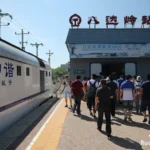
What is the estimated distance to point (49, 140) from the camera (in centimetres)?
800

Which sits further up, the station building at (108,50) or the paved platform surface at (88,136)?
the station building at (108,50)

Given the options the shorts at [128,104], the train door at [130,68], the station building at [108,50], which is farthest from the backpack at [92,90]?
the train door at [130,68]

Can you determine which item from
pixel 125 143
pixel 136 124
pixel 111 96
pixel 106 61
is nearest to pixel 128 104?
pixel 136 124

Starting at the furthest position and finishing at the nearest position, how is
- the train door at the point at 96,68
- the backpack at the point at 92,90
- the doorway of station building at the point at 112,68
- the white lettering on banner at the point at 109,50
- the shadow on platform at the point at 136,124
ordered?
the doorway of station building at the point at 112,68 < the train door at the point at 96,68 < the white lettering on banner at the point at 109,50 < the backpack at the point at 92,90 < the shadow on platform at the point at 136,124

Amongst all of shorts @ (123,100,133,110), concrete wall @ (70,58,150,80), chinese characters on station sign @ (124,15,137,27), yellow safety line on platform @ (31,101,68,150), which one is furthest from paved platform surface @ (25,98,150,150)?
chinese characters on station sign @ (124,15,137,27)

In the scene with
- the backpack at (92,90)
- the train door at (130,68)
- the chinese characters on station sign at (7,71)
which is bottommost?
the backpack at (92,90)

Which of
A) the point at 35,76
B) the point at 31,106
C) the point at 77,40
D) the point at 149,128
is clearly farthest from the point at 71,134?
the point at 77,40

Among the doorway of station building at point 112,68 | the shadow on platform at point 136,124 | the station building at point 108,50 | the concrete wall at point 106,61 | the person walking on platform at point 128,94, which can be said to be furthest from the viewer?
the doorway of station building at point 112,68

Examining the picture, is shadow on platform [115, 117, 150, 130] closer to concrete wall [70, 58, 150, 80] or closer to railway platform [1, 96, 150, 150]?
railway platform [1, 96, 150, 150]

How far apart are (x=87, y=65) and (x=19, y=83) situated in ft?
45.0

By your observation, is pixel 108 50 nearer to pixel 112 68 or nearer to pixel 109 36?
pixel 109 36

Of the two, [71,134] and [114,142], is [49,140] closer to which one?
[71,134]

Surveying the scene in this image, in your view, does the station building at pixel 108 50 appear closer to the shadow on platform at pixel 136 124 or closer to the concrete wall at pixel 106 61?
the concrete wall at pixel 106 61

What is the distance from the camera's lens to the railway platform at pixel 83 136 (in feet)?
24.0
